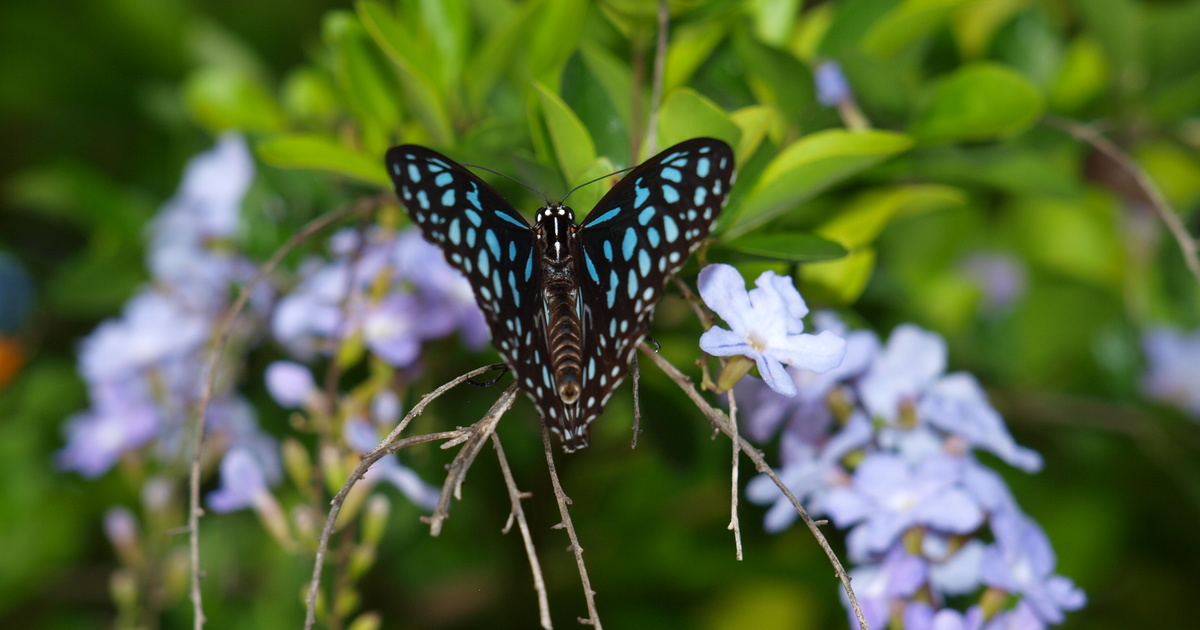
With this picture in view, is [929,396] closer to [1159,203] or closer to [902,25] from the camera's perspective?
[1159,203]

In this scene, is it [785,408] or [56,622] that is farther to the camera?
→ [56,622]

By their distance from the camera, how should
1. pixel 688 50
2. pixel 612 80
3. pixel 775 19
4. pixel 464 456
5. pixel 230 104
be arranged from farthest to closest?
pixel 230 104
pixel 775 19
pixel 688 50
pixel 612 80
pixel 464 456

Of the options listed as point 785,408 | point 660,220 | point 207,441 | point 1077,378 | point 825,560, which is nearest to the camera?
point 660,220

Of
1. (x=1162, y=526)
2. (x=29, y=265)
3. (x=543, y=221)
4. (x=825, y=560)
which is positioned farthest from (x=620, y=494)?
(x=29, y=265)

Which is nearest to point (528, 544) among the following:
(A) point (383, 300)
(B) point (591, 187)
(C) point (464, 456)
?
(C) point (464, 456)

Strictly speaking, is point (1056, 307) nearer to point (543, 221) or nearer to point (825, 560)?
Answer: point (825, 560)

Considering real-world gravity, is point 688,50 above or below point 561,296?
above

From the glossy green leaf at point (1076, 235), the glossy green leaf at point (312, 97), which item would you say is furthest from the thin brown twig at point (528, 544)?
the glossy green leaf at point (1076, 235)
